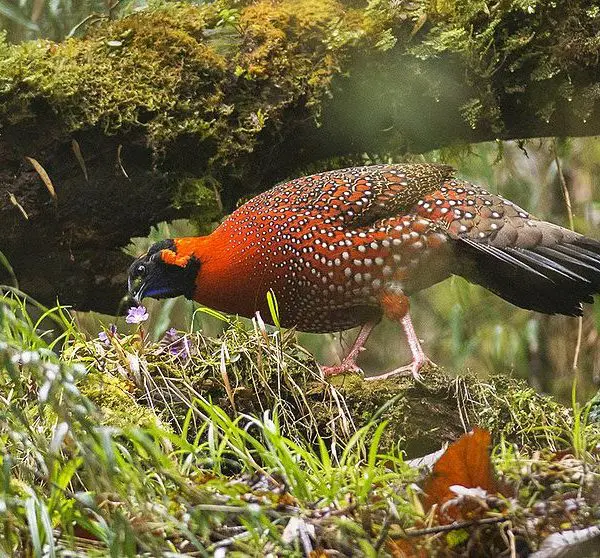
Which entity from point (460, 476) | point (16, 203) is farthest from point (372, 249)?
point (460, 476)

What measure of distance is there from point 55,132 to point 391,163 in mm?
1310

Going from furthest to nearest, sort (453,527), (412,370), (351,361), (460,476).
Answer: (351,361)
(412,370)
(460,476)
(453,527)

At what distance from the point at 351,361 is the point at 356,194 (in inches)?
22.8

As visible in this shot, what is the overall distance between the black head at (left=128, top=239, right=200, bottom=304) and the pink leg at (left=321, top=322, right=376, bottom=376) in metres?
0.60

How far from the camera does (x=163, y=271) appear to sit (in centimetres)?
331

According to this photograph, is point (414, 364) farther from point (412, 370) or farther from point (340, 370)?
point (340, 370)

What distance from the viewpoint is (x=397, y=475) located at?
1905mm

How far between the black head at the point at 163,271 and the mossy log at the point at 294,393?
1.34 feet

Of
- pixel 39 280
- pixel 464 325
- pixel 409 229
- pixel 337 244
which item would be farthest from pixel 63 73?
pixel 464 325

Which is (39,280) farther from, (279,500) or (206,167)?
(279,500)

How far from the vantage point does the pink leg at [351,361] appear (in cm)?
307

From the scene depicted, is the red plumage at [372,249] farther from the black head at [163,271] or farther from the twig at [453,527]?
the twig at [453,527]

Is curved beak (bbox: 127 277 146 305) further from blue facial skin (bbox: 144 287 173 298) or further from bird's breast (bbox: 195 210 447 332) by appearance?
bird's breast (bbox: 195 210 447 332)

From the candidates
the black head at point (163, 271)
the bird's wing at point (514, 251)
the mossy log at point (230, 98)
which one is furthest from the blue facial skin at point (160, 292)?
the bird's wing at point (514, 251)
